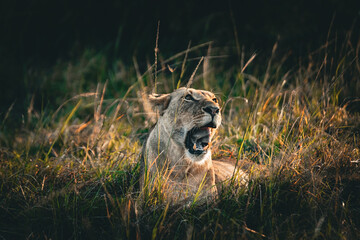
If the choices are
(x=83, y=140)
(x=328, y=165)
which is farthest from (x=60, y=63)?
(x=328, y=165)

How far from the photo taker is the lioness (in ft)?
7.93

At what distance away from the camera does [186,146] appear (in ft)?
8.35

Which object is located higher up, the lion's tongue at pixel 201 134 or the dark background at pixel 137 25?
the lion's tongue at pixel 201 134

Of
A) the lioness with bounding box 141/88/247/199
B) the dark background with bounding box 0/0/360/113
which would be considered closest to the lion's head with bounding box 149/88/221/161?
the lioness with bounding box 141/88/247/199

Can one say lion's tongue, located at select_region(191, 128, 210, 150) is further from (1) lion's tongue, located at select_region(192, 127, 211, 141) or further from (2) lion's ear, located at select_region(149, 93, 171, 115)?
(2) lion's ear, located at select_region(149, 93, 171, 115)

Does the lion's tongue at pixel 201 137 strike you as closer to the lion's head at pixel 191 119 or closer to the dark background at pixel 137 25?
the lion's head at pixel 191 119

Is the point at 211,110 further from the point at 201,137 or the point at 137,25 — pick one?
the point at 137,25

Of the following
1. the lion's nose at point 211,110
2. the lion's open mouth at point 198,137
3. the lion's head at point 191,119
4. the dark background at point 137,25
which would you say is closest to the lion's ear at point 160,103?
the lion's head at point 191,119

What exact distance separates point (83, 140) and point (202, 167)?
88.8 inches

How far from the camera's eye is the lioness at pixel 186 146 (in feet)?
7.93

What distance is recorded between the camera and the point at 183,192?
2.43 meters

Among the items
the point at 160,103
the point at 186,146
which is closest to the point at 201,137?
the point at 186,146

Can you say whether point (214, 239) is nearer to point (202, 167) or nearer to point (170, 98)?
point (202, 167)

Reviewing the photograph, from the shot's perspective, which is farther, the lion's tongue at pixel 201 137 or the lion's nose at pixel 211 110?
the lion's tongue at pixel 201 137
